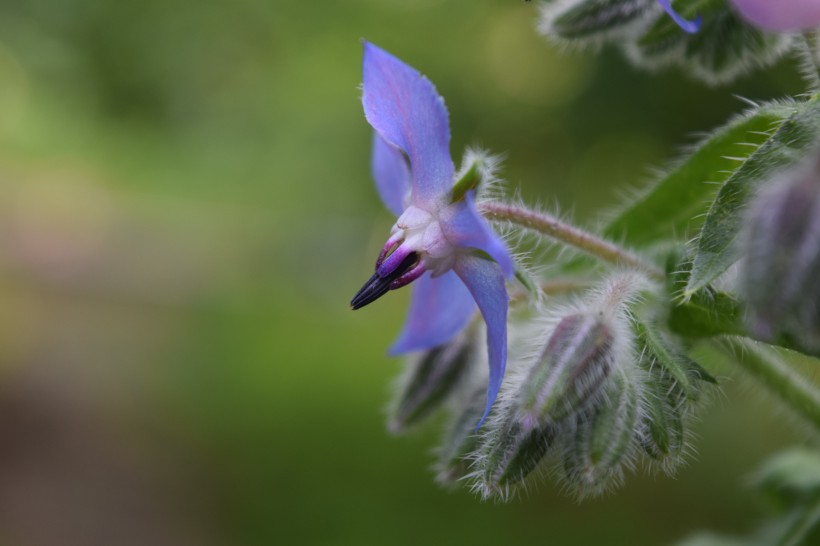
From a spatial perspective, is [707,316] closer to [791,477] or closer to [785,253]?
[785,253]

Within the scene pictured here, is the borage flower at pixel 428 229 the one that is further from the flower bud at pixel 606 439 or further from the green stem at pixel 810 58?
the green stem at pixel 810 58

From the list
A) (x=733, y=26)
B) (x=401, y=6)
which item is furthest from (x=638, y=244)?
(x=401, y=6)

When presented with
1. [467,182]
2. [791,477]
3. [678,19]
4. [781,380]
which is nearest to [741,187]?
[678,19]

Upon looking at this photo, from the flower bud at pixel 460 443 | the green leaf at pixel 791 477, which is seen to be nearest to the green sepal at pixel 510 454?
the flower bud at pixel 460 443

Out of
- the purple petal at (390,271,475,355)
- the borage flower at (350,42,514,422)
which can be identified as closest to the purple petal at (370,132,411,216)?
the borage flower at (350,42,514,422)

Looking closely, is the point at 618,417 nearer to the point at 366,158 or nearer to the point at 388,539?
the point at 388,539

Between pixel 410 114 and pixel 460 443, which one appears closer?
pixel 410 114

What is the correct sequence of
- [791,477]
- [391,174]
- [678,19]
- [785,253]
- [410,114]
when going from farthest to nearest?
[791,477], [391,174], [410,114], [678,19], [785,253]
